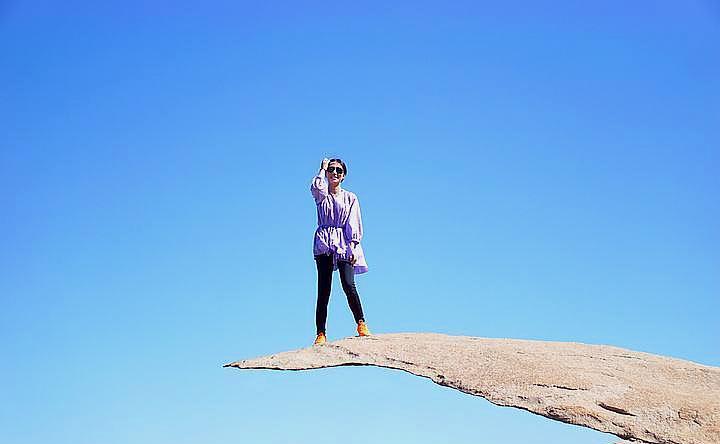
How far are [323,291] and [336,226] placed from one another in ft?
2.54

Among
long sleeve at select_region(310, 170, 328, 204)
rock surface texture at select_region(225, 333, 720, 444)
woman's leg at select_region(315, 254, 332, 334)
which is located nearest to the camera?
rock surface texture at select_region(225, 333, 720, 444)

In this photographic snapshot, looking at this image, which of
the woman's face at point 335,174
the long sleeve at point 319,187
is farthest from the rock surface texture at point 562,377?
the woman's face at point 335,174

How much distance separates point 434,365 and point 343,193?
2.47 meters

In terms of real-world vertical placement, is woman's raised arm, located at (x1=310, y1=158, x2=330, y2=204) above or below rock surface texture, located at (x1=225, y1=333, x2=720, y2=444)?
above

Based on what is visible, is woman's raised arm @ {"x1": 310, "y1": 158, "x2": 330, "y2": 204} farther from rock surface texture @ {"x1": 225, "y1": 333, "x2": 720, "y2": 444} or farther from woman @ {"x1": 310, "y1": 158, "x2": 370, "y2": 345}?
rock surface texture @ {"x1": 225, "y1": 333, "x2": 720, "y2": 444}

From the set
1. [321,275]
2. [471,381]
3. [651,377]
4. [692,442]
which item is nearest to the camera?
[692,442]

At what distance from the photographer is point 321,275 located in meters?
9.05

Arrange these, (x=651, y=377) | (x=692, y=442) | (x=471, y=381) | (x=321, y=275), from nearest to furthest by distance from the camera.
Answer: (x=692, y=442), (x=471, y=381), (x=651, y=377), (x=321, y=275)

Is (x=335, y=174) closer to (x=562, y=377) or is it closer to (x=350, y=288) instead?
(x=350, y=288)

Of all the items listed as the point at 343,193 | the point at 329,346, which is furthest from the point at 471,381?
the point at 343,193

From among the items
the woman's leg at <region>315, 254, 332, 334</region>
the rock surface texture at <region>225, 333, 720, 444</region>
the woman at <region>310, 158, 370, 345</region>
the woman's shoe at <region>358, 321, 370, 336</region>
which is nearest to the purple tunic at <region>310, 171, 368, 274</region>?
the woman at <region>310, 158, 370, 345</region>

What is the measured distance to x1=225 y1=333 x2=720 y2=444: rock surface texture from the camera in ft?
23.2

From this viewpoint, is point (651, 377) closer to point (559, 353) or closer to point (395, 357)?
point (559, 353)

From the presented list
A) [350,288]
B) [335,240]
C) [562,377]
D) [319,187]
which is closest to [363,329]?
[350,288]
